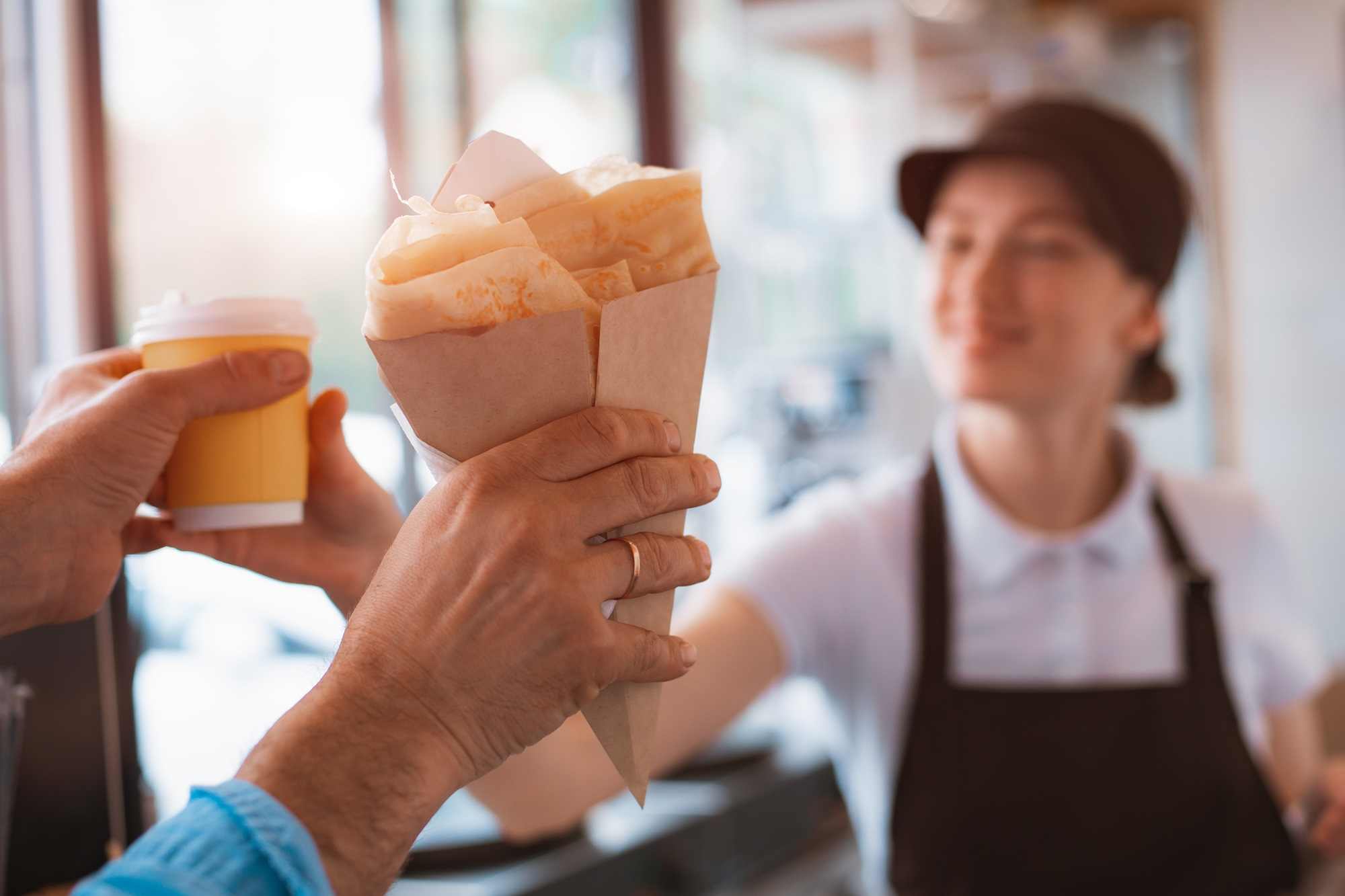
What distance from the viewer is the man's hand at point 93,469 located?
2.42 feet

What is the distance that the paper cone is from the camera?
2.06ft

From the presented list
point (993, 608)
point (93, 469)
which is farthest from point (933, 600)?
point (93, 469)

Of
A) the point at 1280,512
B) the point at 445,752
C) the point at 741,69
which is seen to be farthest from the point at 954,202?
the point at 1280,512

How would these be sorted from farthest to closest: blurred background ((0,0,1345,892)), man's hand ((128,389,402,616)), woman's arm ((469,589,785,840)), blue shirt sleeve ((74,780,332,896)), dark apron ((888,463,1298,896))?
1. dark apron ((888,463,1298,896))
2. blurred background ((0,0,1345,892))
3. woman's arm ((469,589,785,840))
4. man's hand ((128,389,402,616))
5. blue shirt sleeve ((74,780,332,896))

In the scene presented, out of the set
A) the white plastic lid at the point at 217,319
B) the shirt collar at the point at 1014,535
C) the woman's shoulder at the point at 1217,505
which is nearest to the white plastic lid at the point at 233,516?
the white plastic lid at the point at 217,319

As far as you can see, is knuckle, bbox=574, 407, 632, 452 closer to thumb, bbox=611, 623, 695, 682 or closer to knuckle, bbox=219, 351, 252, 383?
thumb, bbox=611, 623, 695, 682

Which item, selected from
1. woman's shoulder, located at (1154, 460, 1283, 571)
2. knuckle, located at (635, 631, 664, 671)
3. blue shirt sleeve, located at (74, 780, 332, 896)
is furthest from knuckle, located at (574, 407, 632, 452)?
woman's shoulder, located at (1154, 460, 1283, 571)

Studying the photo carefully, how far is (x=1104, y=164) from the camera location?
171 cm

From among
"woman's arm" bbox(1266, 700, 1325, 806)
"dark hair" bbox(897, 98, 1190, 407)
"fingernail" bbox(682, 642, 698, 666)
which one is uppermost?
"dark hair" bbox(897, 98, 1190, 407)

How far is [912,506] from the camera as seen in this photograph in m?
1.87

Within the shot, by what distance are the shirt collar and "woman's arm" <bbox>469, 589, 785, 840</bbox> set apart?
36 cm

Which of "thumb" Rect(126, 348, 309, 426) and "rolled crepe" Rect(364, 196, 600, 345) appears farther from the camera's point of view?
"thumb" Rect(126, 348, 309, 426)

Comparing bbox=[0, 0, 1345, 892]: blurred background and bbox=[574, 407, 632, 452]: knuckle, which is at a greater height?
bbox=[0, 0, 1345, 892]: blurred background

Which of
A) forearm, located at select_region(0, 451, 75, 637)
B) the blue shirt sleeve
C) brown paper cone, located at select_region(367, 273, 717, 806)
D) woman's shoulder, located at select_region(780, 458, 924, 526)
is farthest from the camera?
woman's shoulder, located at select_region(780, 458, 924, 526)
